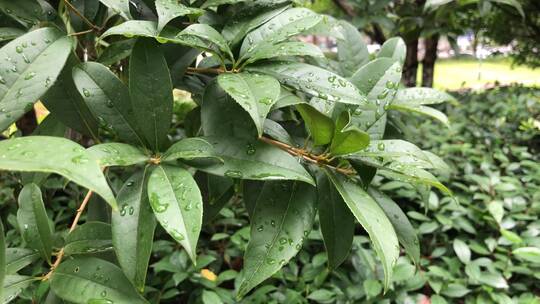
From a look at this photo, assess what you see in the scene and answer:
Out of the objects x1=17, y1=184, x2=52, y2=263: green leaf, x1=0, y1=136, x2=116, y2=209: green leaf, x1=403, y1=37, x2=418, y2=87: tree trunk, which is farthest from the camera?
x1=403, y1=37, x2=418, y2=87: tree trunk

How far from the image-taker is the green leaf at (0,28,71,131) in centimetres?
58

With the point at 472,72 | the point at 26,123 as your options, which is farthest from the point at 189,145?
the point at 472,72

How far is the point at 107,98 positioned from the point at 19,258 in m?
0.28

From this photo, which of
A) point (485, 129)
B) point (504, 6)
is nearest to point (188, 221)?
point (485, 129)

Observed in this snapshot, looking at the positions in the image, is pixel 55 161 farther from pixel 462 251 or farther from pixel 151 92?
pixel 462 251

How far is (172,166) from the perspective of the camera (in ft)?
2.03

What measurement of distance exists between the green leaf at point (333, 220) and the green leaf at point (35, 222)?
43cm

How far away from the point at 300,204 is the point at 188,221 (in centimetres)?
22

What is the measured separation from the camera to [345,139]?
2.12ft

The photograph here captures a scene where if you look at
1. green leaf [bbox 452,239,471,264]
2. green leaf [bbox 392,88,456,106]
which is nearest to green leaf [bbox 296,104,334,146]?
green leaf [bbox 392,88,456,106]

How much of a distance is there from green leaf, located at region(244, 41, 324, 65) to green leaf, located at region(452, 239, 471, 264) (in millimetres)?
1049

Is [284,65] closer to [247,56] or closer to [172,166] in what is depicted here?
[247,56]

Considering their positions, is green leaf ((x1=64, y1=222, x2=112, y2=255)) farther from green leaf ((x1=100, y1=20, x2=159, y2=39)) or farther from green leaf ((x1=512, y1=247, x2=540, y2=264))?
green leaf ((x1=512, y1=247, x2=540, y2=264))

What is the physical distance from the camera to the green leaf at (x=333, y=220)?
750 mm
